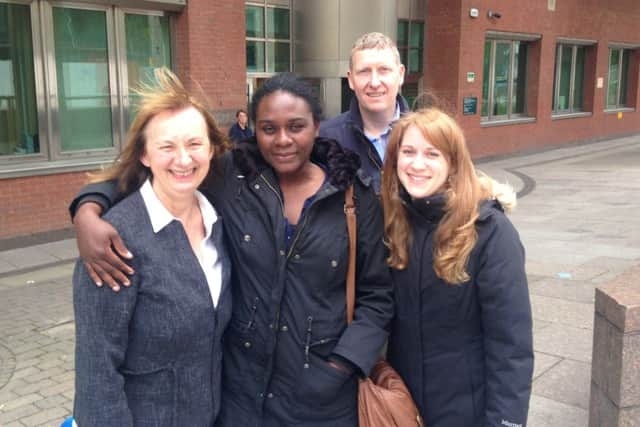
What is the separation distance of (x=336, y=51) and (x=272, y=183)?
1130cm

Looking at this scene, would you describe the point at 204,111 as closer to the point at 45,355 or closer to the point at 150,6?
the point at 45,355

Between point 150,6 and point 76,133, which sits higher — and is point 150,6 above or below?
above

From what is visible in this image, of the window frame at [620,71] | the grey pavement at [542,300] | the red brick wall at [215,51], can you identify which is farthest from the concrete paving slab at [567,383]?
the window frame at [620,71]

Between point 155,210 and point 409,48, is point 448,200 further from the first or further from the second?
point 409,48

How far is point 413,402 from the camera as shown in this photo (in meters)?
2.28

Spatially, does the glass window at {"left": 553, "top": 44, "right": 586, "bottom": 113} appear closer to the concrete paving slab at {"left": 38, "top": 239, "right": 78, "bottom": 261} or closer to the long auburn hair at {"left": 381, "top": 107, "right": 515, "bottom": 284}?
the concrete paving slab at {"left": 38, "top": 239, "right": 78, "bottom": 261}

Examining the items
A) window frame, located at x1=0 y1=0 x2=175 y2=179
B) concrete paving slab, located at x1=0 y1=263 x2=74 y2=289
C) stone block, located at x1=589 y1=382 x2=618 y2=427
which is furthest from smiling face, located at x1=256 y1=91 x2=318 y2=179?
window frame, located at x1=0 y1=0 x2=175 y2=179

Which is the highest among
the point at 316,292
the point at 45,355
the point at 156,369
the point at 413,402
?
the point at 316,292

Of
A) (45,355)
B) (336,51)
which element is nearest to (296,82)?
(45,355)

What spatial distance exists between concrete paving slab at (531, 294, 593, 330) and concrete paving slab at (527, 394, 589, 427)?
147 cm

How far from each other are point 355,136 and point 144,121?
4.39 ft

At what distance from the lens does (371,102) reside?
123 inches

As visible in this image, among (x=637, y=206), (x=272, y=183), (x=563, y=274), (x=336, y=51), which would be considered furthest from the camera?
(x=336, y=51)

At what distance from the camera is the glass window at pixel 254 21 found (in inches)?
496
